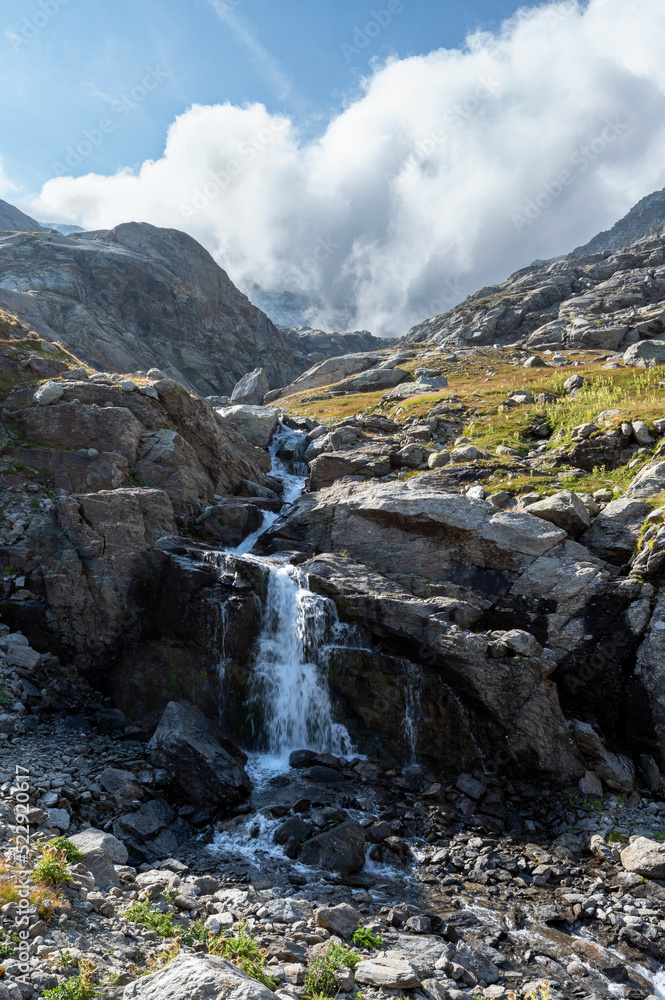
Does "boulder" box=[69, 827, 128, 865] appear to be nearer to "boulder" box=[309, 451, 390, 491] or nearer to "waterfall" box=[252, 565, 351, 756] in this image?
"waterfall" box=[252, 565, 351, 756]

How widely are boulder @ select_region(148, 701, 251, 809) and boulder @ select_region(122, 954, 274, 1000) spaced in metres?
9.16

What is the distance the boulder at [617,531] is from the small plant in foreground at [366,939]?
1632 cm

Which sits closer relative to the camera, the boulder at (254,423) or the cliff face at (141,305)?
the boulder at (254,423)

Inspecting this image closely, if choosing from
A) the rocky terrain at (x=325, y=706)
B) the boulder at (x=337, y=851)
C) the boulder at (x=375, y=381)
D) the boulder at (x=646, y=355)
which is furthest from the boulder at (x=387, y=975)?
the boulder at (x=375, y=381)

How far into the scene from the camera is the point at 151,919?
8.59 m

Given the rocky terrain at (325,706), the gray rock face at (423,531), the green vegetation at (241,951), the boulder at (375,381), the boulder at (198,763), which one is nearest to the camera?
the green vegetation at (241,951)

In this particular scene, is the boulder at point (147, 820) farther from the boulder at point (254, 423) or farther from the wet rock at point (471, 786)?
the boulder at point (254, 423)

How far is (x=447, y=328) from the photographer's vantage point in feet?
452

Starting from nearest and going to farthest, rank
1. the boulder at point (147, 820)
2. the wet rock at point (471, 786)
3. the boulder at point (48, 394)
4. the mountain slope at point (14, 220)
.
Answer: the boulder at point (147, 820)
the wet rock at point (471, 786)
the boulder at point (48, 394)
the mountain slope at point (14, 220)

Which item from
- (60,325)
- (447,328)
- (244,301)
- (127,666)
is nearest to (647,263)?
(447,328)

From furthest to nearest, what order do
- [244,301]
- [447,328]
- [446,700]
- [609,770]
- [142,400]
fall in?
[447,328] < [244,301] < [142,400] < [446,700] < [609,770]

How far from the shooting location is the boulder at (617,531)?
20.5m

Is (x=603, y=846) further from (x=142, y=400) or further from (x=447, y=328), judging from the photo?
(x=447, y=328)

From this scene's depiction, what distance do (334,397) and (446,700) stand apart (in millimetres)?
58735
